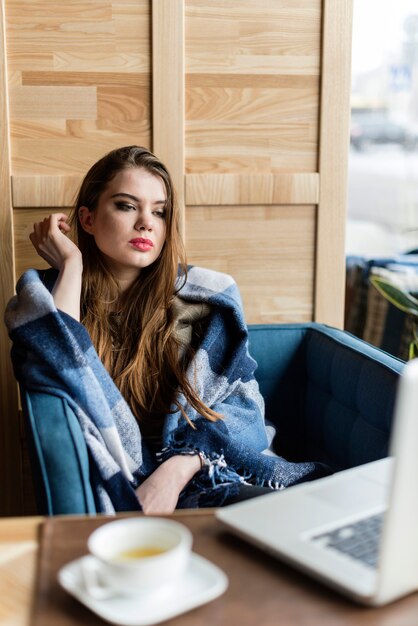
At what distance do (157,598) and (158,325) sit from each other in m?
1.06

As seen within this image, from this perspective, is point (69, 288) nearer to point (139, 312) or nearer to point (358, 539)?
point (139, 312)

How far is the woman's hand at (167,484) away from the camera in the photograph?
1600 millimetres

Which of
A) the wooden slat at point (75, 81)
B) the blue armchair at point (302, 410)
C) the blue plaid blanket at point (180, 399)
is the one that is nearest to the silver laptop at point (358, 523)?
the blue armchair at point (302, 410)

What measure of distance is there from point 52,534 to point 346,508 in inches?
14.0

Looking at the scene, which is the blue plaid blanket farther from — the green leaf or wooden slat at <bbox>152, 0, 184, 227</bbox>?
the green leaf

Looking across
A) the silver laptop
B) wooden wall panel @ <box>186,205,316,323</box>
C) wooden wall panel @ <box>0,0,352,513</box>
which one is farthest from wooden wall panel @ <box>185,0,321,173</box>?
the silver laptop

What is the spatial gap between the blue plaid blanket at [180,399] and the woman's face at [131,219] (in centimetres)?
14

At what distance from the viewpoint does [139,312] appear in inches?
74.4

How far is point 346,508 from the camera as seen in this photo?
99 cm

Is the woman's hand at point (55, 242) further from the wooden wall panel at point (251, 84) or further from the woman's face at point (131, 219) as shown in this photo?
the wooden wall panel at point (251, 84)

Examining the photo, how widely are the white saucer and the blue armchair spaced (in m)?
0.45

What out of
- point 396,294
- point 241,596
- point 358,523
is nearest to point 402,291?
point 396,294

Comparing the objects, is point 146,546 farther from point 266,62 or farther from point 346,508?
point 266,62

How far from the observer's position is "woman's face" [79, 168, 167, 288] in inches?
72.8
